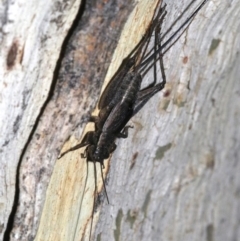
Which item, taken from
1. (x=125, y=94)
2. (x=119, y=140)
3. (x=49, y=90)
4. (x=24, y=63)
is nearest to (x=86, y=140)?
(x=119, y=140)

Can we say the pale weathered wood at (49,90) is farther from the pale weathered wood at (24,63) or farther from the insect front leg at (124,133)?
the insect front leg at (124,133)

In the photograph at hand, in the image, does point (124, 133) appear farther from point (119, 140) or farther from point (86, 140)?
point (86, 140)

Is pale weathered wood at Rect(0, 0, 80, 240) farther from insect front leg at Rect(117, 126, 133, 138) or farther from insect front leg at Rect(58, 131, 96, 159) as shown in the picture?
insect front leg at Rect(117, 126, 133, 138)

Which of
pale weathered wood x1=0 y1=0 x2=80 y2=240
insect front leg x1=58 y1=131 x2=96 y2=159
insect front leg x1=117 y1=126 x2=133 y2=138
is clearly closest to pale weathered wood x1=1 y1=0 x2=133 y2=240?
pale weathered wood x1=0 y1=0 x2=80 y2=240

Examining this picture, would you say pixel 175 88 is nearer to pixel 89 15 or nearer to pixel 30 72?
pixel 89 15

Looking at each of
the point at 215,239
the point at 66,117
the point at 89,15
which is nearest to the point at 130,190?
the point at 66,117

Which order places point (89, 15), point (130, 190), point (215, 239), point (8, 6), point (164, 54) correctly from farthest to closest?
point (164, 54) → point (130, 190) → point (89, 15) → point (8, 6) → point (215, 239)
